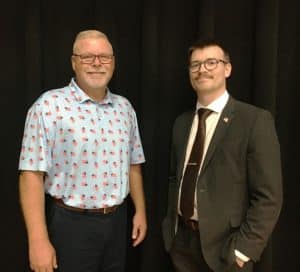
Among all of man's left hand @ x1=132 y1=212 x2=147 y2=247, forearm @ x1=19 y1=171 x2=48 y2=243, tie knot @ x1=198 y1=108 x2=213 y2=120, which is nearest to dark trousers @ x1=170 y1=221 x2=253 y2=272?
man's left hand @ x1=132 y1=212 x2=147 y2=247

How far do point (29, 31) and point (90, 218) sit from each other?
1028 mm

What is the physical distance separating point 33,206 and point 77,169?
24 centimetres

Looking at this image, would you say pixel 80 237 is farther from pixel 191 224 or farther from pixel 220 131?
pixel 220 131

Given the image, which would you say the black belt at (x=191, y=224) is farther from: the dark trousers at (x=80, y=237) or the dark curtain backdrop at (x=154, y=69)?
the dark curtain backdrop at (x=154, y=69)

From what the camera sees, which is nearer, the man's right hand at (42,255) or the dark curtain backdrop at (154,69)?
the man's right hand at (42,255)

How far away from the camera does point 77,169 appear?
1542 millimetres

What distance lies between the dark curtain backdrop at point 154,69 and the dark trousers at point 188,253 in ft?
1.18

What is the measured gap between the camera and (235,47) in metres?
1.97

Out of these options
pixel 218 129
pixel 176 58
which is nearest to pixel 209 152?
pixel 218 129

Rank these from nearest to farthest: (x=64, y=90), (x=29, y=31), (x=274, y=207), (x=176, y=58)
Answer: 1. (x=274, y=207)
2. (x=64, y=90)
3. (x=29, y=31)
4. (x=176, y=58)

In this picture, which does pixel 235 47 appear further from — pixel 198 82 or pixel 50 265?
pixel 50 265

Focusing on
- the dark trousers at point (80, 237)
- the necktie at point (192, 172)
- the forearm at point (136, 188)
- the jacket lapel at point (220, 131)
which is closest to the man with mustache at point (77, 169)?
the dark trousers at point (80, 237)

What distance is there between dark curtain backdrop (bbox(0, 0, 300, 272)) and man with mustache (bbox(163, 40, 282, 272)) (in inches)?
14.3

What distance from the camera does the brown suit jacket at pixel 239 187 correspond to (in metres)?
1.41
